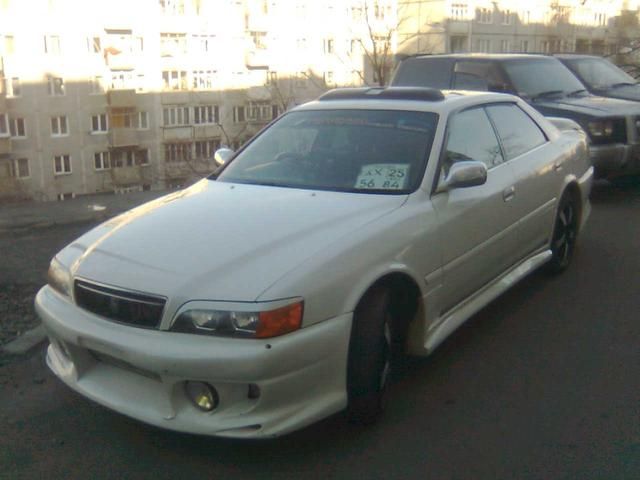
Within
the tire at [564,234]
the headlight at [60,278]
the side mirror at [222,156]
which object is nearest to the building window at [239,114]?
the tire at [564,234]

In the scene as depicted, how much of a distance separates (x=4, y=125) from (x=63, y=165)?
470cm

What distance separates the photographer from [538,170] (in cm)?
550

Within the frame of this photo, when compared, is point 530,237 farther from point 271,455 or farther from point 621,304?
point 271,455

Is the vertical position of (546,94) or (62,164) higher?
(546,94)

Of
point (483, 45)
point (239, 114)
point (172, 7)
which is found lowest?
point (239, 114)

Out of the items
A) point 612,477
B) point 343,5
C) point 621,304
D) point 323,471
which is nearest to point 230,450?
point 323,471

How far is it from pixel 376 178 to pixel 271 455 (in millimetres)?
1684

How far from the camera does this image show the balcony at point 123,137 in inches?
1902

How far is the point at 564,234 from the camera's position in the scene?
20.1 ft

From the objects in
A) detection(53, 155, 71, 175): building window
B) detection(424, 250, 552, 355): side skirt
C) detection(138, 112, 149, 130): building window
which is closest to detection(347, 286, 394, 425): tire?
detection(424, 250, 552, 355): side skirt

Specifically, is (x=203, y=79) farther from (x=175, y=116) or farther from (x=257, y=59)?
(x=257, y=59)

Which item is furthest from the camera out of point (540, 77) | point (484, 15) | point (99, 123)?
point (484, 15)

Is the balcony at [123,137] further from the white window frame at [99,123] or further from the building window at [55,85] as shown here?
the building window at [55,85]

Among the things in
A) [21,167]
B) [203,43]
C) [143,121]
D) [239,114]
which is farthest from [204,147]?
[21,167]
